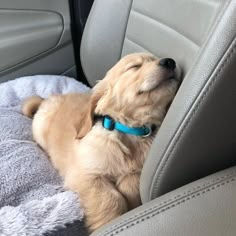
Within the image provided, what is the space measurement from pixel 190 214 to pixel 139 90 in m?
0.47

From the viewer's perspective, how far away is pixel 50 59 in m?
1.96

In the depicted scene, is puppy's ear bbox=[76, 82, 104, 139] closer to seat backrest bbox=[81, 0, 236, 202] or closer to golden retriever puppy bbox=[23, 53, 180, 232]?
golden retriever puppy bbox=[23, 53, 180, 232]

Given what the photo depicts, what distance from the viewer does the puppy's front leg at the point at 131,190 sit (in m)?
1.17

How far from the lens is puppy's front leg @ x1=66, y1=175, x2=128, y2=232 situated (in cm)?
114

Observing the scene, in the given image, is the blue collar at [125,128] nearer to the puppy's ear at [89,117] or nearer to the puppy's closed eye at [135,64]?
the puppy's ear at [89,117]

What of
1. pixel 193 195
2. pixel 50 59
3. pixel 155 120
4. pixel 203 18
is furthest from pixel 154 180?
pixel 50 59

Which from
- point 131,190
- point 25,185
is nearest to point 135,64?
point 131,190

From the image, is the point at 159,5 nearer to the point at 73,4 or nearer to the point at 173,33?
the point at 173,33

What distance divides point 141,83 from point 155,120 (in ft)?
0.32

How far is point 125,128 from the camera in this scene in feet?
3.91

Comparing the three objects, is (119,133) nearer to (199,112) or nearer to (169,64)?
(169,64)

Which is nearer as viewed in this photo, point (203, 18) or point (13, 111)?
point (203, 18)

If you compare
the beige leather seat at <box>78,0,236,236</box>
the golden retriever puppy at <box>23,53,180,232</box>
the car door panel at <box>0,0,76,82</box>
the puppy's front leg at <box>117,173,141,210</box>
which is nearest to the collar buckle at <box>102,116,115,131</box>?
the golden retriever puppy at <box>23,53,180,232</box>

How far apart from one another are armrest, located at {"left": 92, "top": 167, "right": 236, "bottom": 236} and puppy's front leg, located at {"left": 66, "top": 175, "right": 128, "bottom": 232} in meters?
0.37
